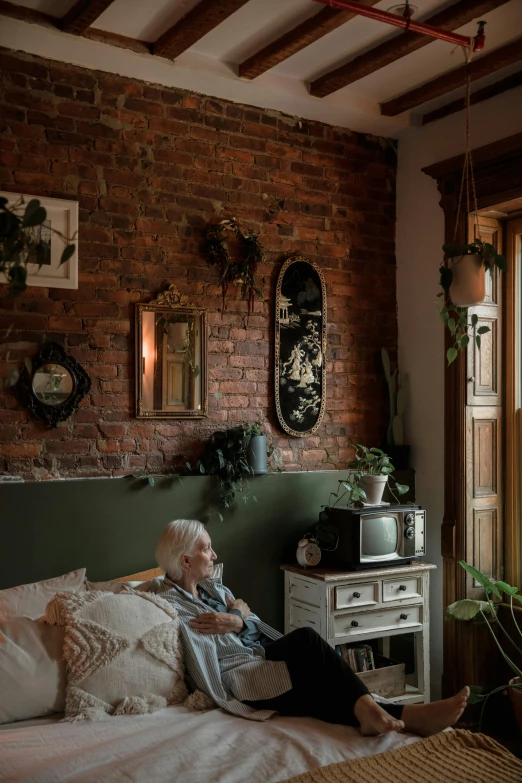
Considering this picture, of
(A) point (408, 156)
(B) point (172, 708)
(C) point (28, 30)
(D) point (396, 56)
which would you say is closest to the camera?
(B) point (172, 708)

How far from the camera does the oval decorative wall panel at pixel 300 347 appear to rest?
13.9ft

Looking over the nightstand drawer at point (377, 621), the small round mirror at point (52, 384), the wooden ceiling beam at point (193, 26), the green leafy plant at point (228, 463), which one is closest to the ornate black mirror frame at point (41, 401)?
the small round mirror at point (52, 384)

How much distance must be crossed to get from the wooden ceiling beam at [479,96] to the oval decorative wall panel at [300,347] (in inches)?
41.9

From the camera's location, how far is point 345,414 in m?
4.49

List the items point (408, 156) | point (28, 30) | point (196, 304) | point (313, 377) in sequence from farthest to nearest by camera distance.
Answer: point (408, 156), point (313, 377), point (196, 304), point (28, 30)

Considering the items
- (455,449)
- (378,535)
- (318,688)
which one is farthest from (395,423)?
(318,688)

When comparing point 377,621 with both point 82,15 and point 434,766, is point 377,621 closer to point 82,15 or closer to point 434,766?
point 434,766

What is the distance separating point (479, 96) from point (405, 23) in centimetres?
117

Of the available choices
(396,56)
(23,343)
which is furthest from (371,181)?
(23,343)

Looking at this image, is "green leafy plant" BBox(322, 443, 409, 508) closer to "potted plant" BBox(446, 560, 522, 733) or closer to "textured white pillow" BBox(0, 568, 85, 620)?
"potted plant" BBox(446, 560, 522, 733)

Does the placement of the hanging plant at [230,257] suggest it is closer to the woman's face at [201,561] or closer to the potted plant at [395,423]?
the potted plant at [395,423]

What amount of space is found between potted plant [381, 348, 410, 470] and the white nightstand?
2.07 feet

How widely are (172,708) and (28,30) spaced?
2776mm

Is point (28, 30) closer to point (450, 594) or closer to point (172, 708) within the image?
point (172, 708)
